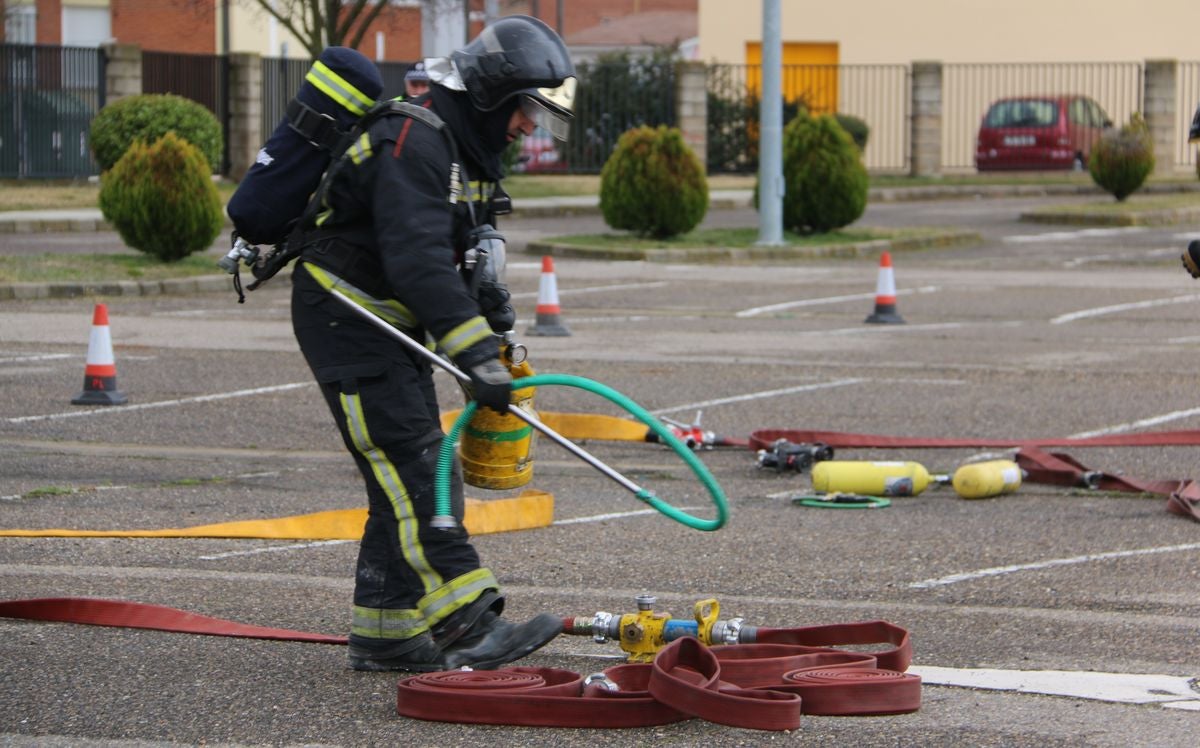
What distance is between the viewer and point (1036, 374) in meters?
12.7

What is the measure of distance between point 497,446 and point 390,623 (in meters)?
0.64

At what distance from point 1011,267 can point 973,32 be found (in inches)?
913

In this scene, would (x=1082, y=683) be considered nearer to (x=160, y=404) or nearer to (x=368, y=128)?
(x=368, y=128)

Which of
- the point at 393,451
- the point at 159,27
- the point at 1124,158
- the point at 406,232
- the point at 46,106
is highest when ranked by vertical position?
the point at 159,27

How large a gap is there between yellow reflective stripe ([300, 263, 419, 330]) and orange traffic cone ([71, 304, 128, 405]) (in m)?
6.07

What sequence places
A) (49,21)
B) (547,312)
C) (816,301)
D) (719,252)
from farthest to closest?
(49,21), (719,252), (816,301), (547,312)

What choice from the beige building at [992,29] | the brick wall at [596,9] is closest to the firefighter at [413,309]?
the beige building at [992,29]

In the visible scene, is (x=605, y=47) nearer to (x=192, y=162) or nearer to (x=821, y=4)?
(x=821, y=4)

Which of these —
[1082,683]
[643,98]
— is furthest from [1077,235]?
[1082,683]

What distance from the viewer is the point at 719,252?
22.9 m

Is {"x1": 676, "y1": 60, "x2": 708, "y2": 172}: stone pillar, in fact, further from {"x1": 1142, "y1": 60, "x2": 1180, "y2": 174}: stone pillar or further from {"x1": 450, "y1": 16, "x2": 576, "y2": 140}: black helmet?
{"x1": 450, "y1": 16, "x2": 576, "y2": 140}: black helmet

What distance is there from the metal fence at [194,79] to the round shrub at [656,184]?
12.1 m

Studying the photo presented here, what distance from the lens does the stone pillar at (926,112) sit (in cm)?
3788

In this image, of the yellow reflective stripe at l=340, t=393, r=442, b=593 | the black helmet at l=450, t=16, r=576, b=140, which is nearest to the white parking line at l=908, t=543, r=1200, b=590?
the yellow reflective stripe at l=340, t=393, r=442, b=593
